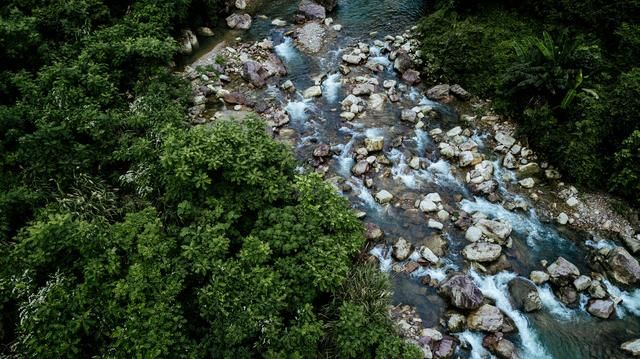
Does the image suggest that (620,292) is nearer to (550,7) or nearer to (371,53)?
(550,7)

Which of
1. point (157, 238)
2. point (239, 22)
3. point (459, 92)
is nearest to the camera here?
point (157, 238)

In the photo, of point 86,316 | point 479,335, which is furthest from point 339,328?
point 86,316

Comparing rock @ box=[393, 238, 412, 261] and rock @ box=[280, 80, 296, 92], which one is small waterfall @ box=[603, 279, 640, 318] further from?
rock @ box=[280, 80, 296, 92]

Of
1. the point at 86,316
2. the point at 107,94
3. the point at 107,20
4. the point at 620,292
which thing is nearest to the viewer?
the point at 86,316

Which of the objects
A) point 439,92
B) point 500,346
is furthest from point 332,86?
point 500,346

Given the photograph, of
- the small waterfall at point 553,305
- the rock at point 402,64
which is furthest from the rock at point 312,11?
the small waterfall at point 553,305

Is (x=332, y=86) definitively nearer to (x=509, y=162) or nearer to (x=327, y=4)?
(x=327, y=4)
